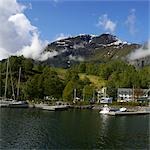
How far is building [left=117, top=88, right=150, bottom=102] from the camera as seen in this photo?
160 meters

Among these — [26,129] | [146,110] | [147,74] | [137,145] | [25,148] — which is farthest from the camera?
[147,74]

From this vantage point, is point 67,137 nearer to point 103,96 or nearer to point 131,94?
point 103,96

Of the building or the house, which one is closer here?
the house

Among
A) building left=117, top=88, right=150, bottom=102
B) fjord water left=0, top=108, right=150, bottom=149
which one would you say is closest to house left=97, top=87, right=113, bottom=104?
building left=117, top=88, right=150, bottom=102

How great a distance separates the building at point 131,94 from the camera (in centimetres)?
16000

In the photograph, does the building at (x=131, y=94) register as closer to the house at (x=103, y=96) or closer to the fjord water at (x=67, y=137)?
the house at (x=103, y=96)

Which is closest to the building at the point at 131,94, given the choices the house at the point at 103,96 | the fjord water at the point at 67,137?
the house at the point at 103,96

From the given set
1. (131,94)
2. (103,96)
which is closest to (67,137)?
(103,96)

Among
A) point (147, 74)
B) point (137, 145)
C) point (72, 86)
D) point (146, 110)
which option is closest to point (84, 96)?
point (72, 86)

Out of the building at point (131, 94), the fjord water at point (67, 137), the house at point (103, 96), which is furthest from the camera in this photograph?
the building at point (131, 94)

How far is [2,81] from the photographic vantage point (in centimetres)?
15225

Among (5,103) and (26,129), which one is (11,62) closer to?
(5,103)

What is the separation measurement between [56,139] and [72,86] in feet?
325

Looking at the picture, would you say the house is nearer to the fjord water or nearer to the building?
the building
